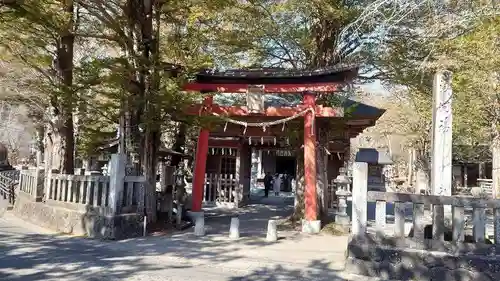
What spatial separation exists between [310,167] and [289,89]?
244 cm

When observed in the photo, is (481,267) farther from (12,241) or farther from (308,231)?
(12,241)

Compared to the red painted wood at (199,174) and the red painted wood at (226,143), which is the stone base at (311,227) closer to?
the red painted wood at (199,174)

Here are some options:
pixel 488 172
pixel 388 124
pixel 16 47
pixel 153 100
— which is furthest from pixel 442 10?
pixel 488 172

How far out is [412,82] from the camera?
41.7ft

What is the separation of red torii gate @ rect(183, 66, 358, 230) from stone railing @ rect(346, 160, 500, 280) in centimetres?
463

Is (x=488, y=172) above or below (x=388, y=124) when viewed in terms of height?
below

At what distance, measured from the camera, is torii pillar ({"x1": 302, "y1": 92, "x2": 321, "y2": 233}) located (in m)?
12.5

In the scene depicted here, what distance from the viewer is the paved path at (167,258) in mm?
7488

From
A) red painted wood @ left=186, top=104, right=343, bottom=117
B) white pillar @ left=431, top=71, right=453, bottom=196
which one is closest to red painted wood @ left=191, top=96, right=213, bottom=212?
red painted wood @ left=186, top=104, right=343, bottom=117

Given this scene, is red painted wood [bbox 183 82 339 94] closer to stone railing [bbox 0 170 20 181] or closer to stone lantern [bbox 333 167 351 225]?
stone lantern [bbox 333 167 351 225]

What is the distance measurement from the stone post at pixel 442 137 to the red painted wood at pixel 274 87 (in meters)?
3.82

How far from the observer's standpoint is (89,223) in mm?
10711

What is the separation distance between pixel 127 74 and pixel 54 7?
3.78 m

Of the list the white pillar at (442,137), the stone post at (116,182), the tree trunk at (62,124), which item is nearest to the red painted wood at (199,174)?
the stone post at (116,182)
